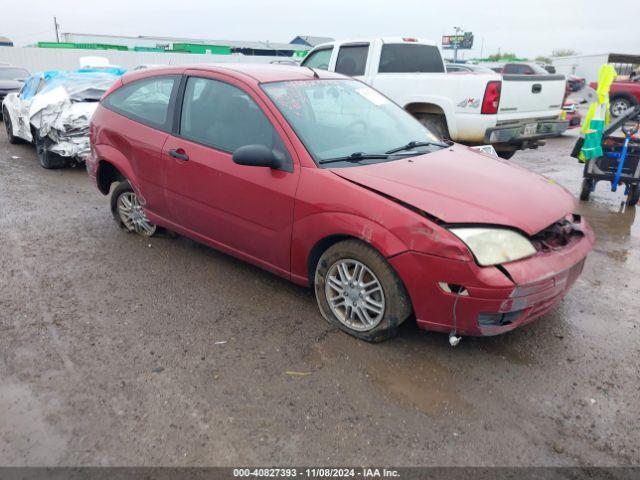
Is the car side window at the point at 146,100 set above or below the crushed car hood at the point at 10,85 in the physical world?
above

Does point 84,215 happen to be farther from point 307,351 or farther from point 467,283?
point 467,283

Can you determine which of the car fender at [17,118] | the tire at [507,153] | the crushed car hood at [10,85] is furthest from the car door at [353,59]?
the crushed car hood at [10,85]

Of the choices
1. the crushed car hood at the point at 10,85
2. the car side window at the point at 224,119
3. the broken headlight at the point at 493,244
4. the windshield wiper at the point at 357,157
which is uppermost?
the car side window at the point at 224,119

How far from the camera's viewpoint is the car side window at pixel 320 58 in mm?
8873

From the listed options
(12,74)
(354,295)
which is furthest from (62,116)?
(12,74)

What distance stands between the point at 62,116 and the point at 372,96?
5.87 meters

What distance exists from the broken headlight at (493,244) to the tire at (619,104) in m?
16.9

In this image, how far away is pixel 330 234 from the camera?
3.31 metres

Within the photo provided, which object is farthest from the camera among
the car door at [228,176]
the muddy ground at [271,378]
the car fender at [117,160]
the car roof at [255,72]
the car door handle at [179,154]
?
the car fender at [117,160]

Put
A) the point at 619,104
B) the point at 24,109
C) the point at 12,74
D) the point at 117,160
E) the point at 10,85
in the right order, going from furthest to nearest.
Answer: the point at 12,74 → the point at 619,104 → the point at 10,85 → the point at 24,109 → the point at 117,160

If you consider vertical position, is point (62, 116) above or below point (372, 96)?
below

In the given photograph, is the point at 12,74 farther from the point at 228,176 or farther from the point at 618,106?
the point at 618,106

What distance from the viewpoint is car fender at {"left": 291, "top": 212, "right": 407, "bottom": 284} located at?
9.99ft

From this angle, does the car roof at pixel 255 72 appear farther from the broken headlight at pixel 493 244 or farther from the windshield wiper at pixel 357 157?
the broken headlight at pixel 493 244
